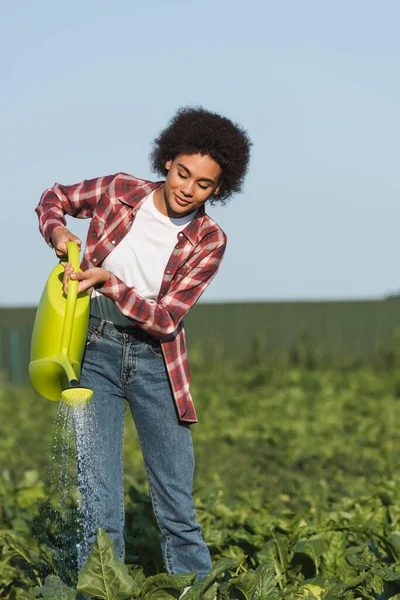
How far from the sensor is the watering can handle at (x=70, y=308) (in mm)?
3463

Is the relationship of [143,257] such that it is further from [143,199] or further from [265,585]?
[265,585]

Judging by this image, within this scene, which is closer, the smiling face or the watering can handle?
the watering can handle

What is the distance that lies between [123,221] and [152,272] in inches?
8.5

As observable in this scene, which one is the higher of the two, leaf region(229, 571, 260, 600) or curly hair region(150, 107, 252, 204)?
curly hair region(150, 107, 252, 204)

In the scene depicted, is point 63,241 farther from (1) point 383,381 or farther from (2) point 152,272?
(1) point 383,381

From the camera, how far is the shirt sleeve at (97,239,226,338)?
349 cm

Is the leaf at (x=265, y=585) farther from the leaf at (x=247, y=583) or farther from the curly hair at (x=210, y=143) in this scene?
the curly hair at (x=210, y=143)

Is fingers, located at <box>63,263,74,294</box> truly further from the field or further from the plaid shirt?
the field

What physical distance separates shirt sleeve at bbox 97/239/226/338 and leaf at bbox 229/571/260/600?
878mm

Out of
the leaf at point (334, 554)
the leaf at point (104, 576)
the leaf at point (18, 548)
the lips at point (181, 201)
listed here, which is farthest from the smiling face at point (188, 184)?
the leaf at point (18, 548)

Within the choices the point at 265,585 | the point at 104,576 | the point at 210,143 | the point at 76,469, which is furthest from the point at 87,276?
the point at 265,585

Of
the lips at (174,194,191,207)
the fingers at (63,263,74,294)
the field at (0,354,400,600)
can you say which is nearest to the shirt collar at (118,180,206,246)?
the lips at (174,194,191,207)

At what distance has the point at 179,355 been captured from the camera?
3.71 metres

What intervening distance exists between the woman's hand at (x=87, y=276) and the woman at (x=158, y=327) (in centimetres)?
7
